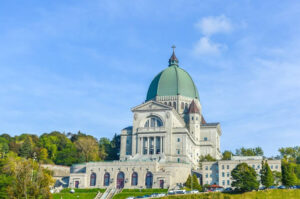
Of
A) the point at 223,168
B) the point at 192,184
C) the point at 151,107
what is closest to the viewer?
the point at 192,184

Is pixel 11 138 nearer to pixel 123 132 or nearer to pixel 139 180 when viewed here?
pixel 123 132

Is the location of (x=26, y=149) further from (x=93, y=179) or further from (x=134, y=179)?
(x=134, y=179)

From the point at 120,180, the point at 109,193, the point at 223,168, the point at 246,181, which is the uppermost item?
the point at 223,168

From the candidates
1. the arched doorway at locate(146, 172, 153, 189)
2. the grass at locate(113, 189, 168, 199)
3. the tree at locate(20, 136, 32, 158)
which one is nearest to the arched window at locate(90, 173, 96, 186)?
the grass at locate(113, 189, 168, 199)

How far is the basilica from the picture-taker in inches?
4377

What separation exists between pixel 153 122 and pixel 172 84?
65.0ft

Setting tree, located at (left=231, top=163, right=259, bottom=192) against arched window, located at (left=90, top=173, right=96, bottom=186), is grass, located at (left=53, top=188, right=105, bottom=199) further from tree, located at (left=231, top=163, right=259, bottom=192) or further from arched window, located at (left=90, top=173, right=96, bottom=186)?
tree, located at (left=231, top=163, right=259, bottom=192)

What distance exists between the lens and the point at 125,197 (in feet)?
330

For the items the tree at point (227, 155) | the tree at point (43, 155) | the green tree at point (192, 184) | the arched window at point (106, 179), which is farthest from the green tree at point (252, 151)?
the tree at point (43, 155)

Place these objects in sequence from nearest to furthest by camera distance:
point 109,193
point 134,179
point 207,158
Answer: point 109,193, point 134,179, point 207,158

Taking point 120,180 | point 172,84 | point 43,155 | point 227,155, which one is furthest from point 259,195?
point 43,155

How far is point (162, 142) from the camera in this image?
124125 millimetres

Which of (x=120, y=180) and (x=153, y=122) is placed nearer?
(x=120, y=180)

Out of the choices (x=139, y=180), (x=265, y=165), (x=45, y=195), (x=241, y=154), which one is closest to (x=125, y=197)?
(x=139, y=180)
